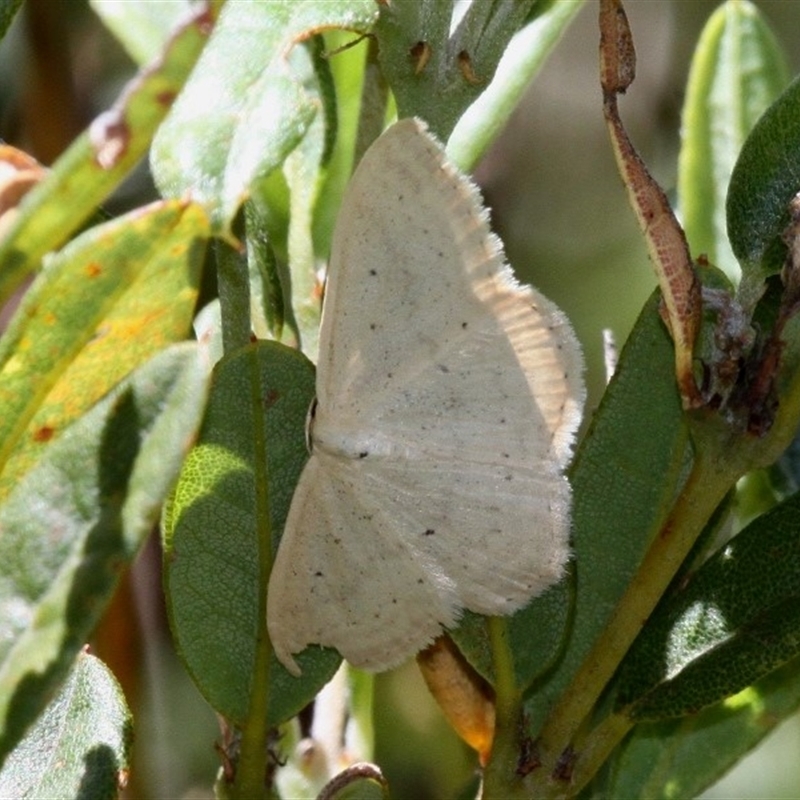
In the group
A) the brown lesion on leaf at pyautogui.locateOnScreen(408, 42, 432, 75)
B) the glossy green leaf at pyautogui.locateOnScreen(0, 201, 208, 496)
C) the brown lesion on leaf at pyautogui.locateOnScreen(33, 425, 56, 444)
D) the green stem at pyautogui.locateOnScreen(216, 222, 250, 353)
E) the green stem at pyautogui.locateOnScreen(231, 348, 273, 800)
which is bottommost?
the green stem at pyautogui.locateOnScreen(231, 348, 273, 800)

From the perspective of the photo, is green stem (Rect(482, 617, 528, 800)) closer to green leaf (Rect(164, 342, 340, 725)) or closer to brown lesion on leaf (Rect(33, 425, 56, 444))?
green leaf (Rect(164, 342, 340, 725))

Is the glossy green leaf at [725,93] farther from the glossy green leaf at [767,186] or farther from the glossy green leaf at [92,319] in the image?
the glossy green leaf at [92,319]

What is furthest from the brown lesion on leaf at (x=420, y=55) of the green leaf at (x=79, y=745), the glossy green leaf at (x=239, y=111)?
the green leaf at (x=79, y=745)

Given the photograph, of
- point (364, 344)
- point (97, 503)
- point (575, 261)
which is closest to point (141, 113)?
point (97, 503)

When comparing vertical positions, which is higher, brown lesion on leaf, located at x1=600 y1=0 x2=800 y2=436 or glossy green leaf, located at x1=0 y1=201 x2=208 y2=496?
glossy green leaf, located at x1=0 y1=201 x2=208 y2=496

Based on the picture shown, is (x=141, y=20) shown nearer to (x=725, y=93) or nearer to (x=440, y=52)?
(x=440, y=52)

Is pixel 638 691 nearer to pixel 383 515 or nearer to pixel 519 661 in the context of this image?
pixel 519 661

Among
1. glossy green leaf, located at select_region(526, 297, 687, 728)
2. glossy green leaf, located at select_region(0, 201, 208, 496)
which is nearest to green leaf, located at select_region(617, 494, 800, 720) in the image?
glossy green leaf, located at select_region(526, 297, 687, 728)
